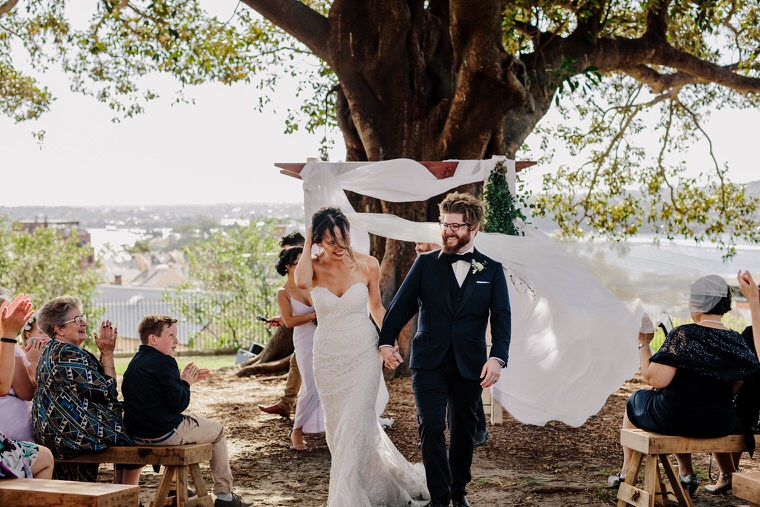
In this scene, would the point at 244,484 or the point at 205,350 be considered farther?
the point at 205,350

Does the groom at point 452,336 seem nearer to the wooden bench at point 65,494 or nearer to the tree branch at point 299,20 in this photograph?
the wooden bench at point 65,494

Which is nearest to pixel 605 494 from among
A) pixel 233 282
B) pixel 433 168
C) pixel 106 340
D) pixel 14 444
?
pixel 433 168

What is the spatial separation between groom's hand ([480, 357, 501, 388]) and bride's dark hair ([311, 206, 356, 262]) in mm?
1190

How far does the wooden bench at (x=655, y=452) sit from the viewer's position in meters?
5.25

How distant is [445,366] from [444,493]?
74cm

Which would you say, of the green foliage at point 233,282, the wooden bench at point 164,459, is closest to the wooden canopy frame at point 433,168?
the wooden bench at point 164,459

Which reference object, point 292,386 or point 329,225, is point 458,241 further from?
point 292,386

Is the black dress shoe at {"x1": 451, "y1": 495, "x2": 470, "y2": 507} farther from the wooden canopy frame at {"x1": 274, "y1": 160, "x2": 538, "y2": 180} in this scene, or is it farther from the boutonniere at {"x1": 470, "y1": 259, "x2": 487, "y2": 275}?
the wooden canopy frame at {"x1": 274, "y1": 160, "x2": 538, "y2": 180}

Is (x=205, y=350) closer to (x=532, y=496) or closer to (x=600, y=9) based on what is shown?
(x=600, y=9)

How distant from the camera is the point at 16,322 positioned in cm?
479

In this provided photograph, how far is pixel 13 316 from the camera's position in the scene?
188 inches

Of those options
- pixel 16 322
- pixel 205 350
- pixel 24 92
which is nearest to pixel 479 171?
pixel 16 322

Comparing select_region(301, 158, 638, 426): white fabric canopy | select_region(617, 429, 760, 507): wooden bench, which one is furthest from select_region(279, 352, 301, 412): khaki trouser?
select_region(617, 429, 760, 507): wooden bench

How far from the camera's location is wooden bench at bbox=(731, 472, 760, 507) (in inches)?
178
